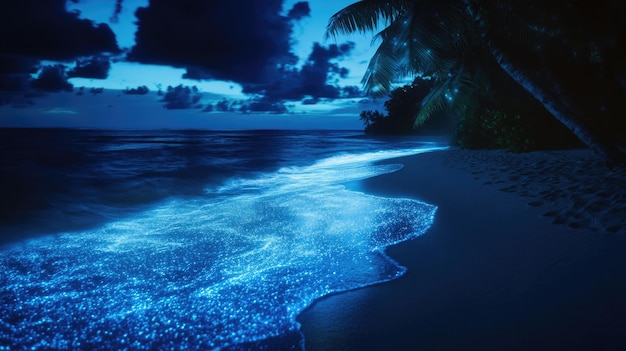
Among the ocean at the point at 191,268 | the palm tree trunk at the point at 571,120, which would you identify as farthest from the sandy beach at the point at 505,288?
the palm tree trunk at the point at 571,120

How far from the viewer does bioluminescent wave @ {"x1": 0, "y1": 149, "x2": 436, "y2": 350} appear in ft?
7.01

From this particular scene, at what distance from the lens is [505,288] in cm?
241

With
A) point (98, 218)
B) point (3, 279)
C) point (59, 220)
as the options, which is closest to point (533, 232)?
point (3, 279)

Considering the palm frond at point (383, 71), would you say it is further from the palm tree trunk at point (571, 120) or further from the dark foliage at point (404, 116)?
the dark foliage at point (404, 116)

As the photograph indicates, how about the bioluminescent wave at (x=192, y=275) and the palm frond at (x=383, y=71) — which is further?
the palm frond at (x=383, y=71)

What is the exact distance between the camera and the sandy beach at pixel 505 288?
74.8 inches

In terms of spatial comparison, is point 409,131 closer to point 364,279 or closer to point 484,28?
point 484,28

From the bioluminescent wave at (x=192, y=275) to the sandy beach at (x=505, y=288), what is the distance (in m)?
0.26

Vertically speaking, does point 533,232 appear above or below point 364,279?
above

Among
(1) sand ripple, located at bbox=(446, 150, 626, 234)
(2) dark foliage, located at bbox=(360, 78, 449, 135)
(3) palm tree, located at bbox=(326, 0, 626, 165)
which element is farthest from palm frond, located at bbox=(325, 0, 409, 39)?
(2) dark foliage, located at bbox=(360, 78, 449, 135)

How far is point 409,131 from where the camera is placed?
5291 centimetres

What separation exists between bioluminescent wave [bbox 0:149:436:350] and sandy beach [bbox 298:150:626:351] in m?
0.26

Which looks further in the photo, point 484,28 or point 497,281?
point 484,28

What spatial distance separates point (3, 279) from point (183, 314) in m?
2.23
